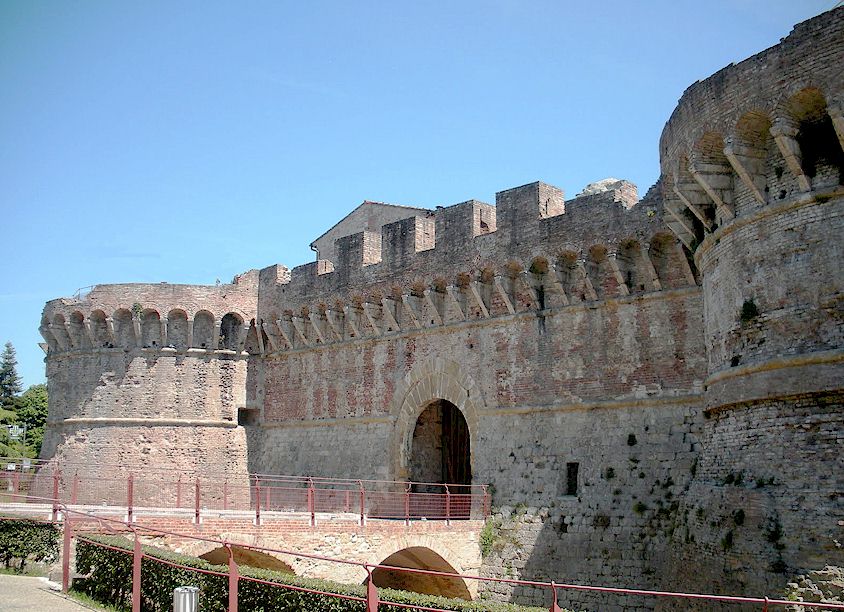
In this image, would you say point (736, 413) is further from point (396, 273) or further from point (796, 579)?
point (396, 273)

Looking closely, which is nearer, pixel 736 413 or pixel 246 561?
pixel 736 413

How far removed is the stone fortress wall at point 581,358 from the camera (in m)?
12.5

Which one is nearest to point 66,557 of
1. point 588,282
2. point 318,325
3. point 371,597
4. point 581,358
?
point 371,597

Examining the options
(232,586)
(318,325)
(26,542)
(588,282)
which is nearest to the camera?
(232,586)

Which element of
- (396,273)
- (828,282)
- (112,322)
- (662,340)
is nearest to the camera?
(828,282)

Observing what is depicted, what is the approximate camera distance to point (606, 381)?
57.9ft

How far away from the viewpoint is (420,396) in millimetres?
21516

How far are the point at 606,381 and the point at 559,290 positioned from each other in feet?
7.28

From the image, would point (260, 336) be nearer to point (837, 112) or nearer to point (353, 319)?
point (353, 319)

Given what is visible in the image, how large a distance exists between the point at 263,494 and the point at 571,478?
325 inches

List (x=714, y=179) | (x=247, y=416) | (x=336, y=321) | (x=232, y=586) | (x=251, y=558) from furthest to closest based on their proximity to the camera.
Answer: (x=247, y=416) → (x=336, y=321) → (x=251, y=558) → (x=714, y=179) → (x=232, y=586)

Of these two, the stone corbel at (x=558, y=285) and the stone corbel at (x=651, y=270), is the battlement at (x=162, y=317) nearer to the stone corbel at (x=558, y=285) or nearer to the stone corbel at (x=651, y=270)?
the stone corbel at (x=558, y=285)

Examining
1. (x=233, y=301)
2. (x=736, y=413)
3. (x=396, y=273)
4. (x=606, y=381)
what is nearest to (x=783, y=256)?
(x=736, y=413)

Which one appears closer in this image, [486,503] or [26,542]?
[26,542]
